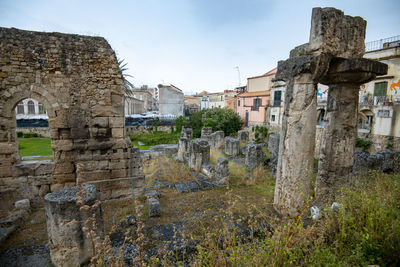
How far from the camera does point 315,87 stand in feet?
12.9

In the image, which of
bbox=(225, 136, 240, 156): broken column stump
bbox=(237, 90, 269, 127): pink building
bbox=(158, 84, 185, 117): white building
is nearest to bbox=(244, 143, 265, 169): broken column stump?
bbox=(225, 136, 240, 156): broken column stump

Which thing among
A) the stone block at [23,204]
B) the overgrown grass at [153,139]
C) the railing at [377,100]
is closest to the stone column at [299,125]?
the stone block at [23,204]

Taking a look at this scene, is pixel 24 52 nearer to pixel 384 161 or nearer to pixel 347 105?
pixel 347 105

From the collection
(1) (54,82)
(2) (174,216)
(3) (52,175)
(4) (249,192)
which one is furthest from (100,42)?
(4) (249,192)

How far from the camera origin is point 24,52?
4.65m

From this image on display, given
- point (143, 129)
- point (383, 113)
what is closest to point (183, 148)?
point (143, 129)

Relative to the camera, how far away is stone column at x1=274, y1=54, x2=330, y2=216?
3.82 meters

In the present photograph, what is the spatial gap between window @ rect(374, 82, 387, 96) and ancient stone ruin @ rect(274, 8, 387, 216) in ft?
49.9

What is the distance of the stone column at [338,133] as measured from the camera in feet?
14.4

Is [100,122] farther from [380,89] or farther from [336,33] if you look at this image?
[380,89]

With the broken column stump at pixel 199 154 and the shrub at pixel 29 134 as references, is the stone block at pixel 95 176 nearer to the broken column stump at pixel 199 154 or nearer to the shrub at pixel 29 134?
the broken column stump at pixel 199 154

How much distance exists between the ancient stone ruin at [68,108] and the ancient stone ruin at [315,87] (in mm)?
4291

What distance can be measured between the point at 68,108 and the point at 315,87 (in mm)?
5961

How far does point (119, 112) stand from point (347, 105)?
581 cm
